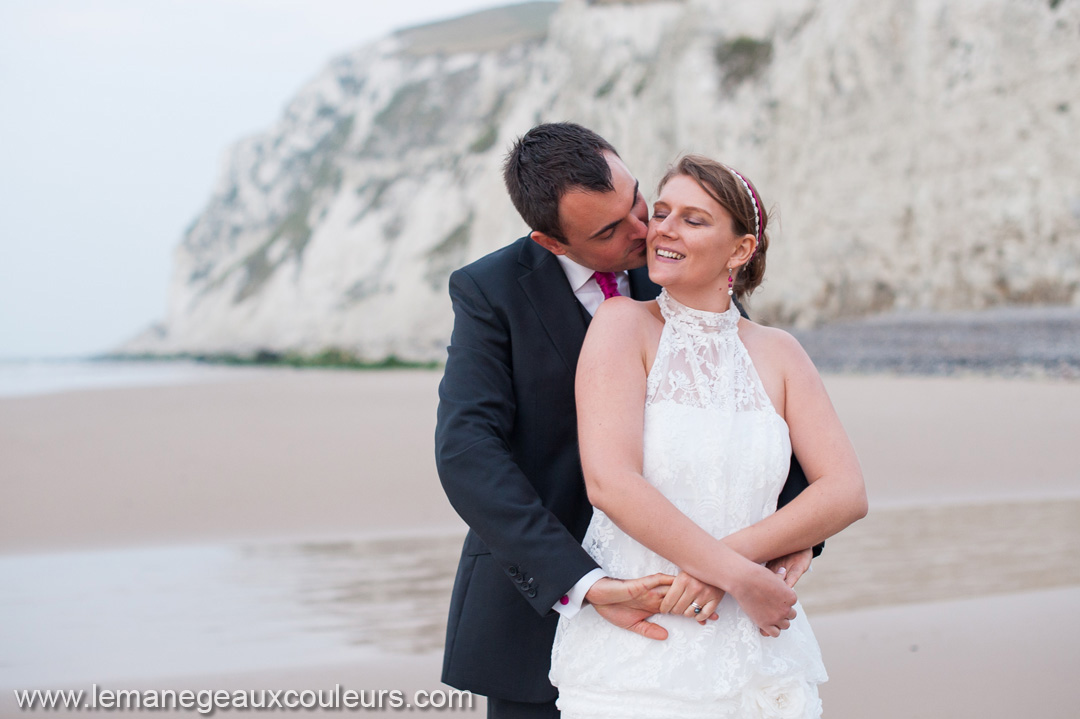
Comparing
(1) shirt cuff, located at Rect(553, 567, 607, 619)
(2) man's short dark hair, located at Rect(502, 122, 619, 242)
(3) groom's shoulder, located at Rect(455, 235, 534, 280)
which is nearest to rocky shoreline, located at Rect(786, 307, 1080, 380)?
(3) groom's shoulder, located at Rect(455, 235, 534, 280)

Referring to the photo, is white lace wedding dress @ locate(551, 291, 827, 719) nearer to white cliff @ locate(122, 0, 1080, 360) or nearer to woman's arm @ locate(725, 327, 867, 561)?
woman's arm @ locate(725, 327, 867, 561)

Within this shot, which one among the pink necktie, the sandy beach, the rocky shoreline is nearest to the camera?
the pink necktie

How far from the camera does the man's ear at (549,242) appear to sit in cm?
201

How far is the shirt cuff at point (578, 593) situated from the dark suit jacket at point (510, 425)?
0.09 meters

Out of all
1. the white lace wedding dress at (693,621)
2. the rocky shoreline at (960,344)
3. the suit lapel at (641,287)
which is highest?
the suit lapel at (641,287)

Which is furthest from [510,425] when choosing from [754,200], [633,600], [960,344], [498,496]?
[960,344]

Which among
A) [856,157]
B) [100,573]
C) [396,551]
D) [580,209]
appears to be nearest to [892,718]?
[580,209]

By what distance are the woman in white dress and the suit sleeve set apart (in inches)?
4.4

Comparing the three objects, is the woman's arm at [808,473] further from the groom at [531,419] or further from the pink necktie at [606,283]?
the pink necktie at [606,283]

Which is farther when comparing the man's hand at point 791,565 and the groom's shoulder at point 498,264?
the groom's shoulder at point 498,264

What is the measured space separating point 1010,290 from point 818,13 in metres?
10.3

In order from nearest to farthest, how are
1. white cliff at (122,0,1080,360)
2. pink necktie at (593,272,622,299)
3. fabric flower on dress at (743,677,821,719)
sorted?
fabric flower on dress at (743,677,821,719)
pink necktie at (593,272,622,299)
white cliff at (122,0,1080,360)

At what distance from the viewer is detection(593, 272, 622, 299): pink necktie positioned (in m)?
2.15

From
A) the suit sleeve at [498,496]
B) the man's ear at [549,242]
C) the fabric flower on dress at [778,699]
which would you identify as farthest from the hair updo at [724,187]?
the fabric flower on dress at [778,699]
